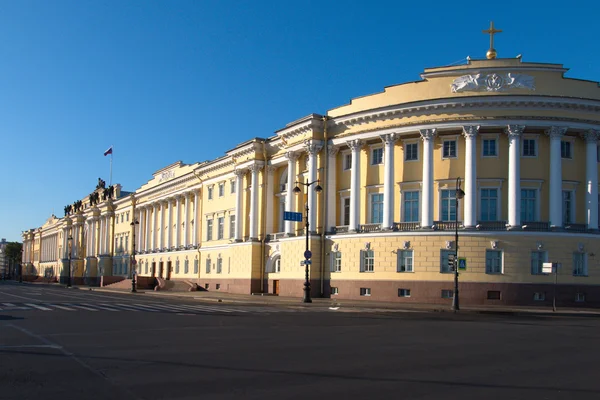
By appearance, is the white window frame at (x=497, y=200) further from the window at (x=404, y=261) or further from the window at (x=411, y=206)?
the window at (x=404, y=261)

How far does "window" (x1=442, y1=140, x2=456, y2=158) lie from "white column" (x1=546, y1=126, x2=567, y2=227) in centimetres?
591

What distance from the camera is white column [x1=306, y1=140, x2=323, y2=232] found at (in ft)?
159

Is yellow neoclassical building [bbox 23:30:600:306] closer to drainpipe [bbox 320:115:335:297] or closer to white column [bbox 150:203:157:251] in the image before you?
drainpipe [bbox 320:115:335:297]

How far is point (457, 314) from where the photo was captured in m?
32.9

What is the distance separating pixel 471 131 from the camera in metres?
41.1

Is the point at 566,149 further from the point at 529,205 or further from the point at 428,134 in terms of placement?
the point at 428,134

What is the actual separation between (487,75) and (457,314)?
16480 mm

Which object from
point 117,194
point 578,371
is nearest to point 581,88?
point 578,371

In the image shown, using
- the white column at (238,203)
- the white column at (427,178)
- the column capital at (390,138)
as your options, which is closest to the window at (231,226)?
the white column at (238,203)

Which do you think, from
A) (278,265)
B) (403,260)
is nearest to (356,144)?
(403,260)

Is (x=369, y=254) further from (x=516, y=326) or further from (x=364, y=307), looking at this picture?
(x=516, y=326)

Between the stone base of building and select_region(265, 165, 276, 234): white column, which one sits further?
select_region(265, 165, 276, 234): white column

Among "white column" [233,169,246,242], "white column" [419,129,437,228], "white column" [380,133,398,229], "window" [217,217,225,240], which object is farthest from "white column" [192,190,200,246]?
"white column" [419,129,437,228]

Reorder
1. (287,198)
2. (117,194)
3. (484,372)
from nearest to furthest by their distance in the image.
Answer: (484,372) < (287,198) < (117,194)
